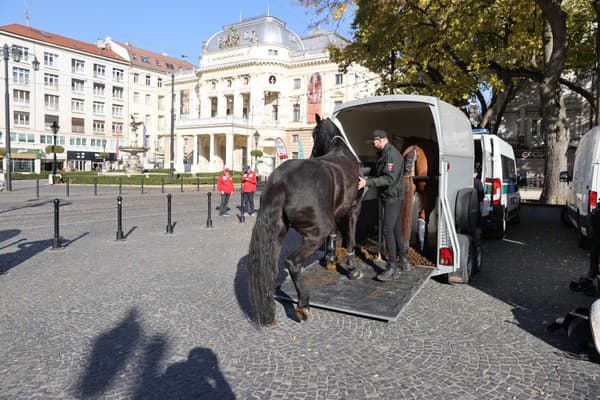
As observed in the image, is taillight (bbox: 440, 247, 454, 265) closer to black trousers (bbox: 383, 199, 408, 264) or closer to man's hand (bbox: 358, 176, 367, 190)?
black trousers (bbox: 383, 199, 408, 264)

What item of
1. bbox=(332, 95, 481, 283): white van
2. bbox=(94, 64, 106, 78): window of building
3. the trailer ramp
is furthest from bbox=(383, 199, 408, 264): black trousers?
bbox=(94, 64, 106, 78): window of building

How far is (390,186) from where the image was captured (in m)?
5.95

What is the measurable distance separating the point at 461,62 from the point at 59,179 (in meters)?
33.8

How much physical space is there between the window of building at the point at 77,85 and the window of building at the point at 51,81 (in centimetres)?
270

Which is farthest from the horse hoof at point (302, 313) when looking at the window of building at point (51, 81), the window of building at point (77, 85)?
the window of building at point (77, 85)

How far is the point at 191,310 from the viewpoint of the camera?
5340 millimetres

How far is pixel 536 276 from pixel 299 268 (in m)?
4.93

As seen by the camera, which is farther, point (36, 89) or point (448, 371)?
point (36, 89)

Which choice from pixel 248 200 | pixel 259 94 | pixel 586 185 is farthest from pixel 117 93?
pixel 586 185

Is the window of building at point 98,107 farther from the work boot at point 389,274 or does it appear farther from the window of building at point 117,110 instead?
the work boot at point 389,274

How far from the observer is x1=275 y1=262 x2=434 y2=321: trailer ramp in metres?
4.88

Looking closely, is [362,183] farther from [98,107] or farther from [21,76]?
[98,107]

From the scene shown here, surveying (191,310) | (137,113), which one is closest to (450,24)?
(191,310)

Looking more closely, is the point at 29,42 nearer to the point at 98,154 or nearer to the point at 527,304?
the point at 98,154
